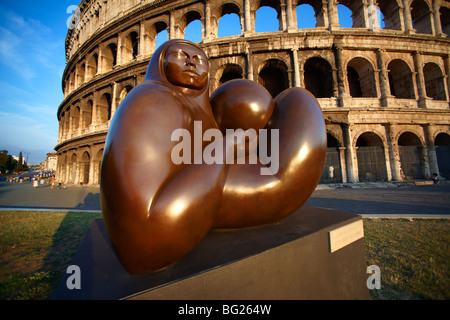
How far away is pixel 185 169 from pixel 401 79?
18.0m

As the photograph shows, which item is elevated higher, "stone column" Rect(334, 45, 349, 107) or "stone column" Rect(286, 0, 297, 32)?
"stone column" Rect(286, 0, 297, 32)

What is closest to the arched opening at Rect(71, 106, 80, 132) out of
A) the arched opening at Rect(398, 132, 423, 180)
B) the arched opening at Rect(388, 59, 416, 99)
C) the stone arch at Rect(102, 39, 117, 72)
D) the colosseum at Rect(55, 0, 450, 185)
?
the stone arch at Rect(102, 39, 117, 72)

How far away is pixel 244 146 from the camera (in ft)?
5.52

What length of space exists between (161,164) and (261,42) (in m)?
12.9

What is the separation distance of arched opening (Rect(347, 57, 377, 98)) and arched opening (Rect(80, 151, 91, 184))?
21905 millimetres

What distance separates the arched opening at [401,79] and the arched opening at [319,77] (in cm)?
481

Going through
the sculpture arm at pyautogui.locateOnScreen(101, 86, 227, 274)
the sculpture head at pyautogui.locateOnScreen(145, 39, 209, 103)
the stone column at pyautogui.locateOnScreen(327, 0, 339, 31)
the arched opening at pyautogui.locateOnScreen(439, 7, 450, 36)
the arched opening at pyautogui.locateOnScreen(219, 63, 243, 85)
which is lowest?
the sculpture arm at pyautogui.locateOnScreen(101, 86, 227, 274)

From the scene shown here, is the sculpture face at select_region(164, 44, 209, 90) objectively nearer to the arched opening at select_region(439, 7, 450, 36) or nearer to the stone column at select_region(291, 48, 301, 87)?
the stone column at select_region(291, 48, 301, 87)

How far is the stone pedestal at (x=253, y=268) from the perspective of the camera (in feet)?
3.56

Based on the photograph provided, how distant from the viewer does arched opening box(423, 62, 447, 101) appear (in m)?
12.5

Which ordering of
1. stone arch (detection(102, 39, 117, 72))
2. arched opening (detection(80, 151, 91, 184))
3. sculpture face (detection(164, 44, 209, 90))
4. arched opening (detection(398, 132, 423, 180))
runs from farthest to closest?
arched opening (detection(80, 151, 91, 184))
stone arch (detection(102, 39, 117, 72))
arched opening (detection(398, 132, 423, 180))
sculpture face (detection(164, 44, 209, 90))

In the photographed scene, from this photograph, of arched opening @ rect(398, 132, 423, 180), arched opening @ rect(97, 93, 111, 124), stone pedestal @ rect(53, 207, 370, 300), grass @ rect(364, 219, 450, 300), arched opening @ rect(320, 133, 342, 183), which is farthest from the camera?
arched opening @ rect(97, 93, 111, 124)
